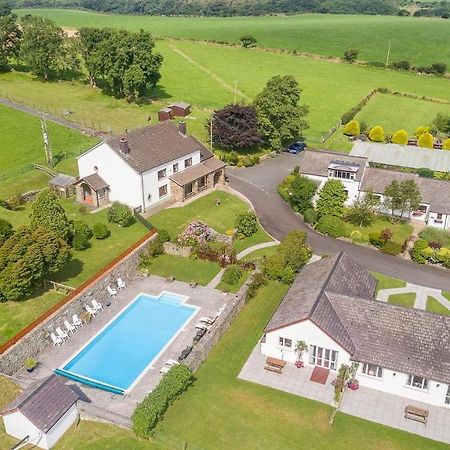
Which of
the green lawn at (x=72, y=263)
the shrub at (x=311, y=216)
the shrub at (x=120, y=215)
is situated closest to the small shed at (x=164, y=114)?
the green lawn at (x=72, y=263)

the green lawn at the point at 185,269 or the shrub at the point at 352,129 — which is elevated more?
the shrub at the point at 352,129

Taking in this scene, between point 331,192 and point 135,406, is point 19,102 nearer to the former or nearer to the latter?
point 331,192

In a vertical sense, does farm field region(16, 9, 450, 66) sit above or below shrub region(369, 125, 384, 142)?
above

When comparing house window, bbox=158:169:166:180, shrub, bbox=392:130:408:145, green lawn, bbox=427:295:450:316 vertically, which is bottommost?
green lawn, bbox=427:295:450:316

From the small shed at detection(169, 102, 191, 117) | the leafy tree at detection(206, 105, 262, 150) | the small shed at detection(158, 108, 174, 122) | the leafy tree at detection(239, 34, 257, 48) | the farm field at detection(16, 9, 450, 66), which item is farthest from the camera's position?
the leafy tree at detection(239, 34, 257, 48)

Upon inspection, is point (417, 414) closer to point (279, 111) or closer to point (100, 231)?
point (100, 231)

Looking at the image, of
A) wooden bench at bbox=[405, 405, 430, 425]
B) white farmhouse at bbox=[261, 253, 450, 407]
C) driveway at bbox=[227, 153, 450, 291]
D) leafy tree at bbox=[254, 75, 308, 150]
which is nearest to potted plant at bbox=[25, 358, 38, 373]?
white farmhouse at bbox=[261, 253, 450, 407]

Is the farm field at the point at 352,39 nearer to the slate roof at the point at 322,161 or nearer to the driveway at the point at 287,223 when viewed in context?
the driveway at the point at 287,223

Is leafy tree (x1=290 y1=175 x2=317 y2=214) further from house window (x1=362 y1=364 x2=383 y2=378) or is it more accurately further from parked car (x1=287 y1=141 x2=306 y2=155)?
house window (x1=362 y1=364 x2=383 y2=378)

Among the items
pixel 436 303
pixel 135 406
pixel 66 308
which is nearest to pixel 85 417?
pixel 135 406
